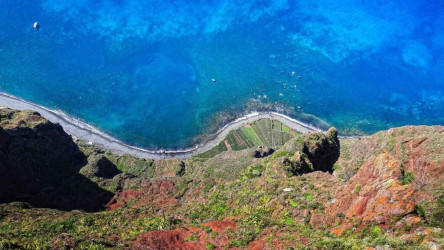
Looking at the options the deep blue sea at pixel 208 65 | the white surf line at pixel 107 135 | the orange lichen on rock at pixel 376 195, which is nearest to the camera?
the orange lichen on rock at pixel 376 195

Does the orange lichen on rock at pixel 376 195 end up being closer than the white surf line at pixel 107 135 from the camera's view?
Yes

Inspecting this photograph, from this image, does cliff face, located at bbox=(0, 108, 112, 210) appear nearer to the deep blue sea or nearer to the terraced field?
the deep blue sea

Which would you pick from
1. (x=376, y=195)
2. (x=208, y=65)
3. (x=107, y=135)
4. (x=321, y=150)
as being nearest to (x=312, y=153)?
(x=321, y=150)

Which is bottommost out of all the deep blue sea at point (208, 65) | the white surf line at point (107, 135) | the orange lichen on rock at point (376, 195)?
the orange lichen on rock at point (376, 195)

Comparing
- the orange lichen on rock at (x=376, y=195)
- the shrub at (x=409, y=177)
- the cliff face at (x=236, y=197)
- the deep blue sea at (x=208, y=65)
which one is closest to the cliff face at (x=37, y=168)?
the cliff face at (x=236, y=197)

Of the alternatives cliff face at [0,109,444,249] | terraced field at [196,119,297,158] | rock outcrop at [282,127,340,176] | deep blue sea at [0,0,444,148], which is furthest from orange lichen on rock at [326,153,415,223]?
deep blue sea at [0,0,444,148]

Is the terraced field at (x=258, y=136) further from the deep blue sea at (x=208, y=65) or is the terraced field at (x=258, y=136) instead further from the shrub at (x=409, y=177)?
the shrub at (x=409, y=177)
